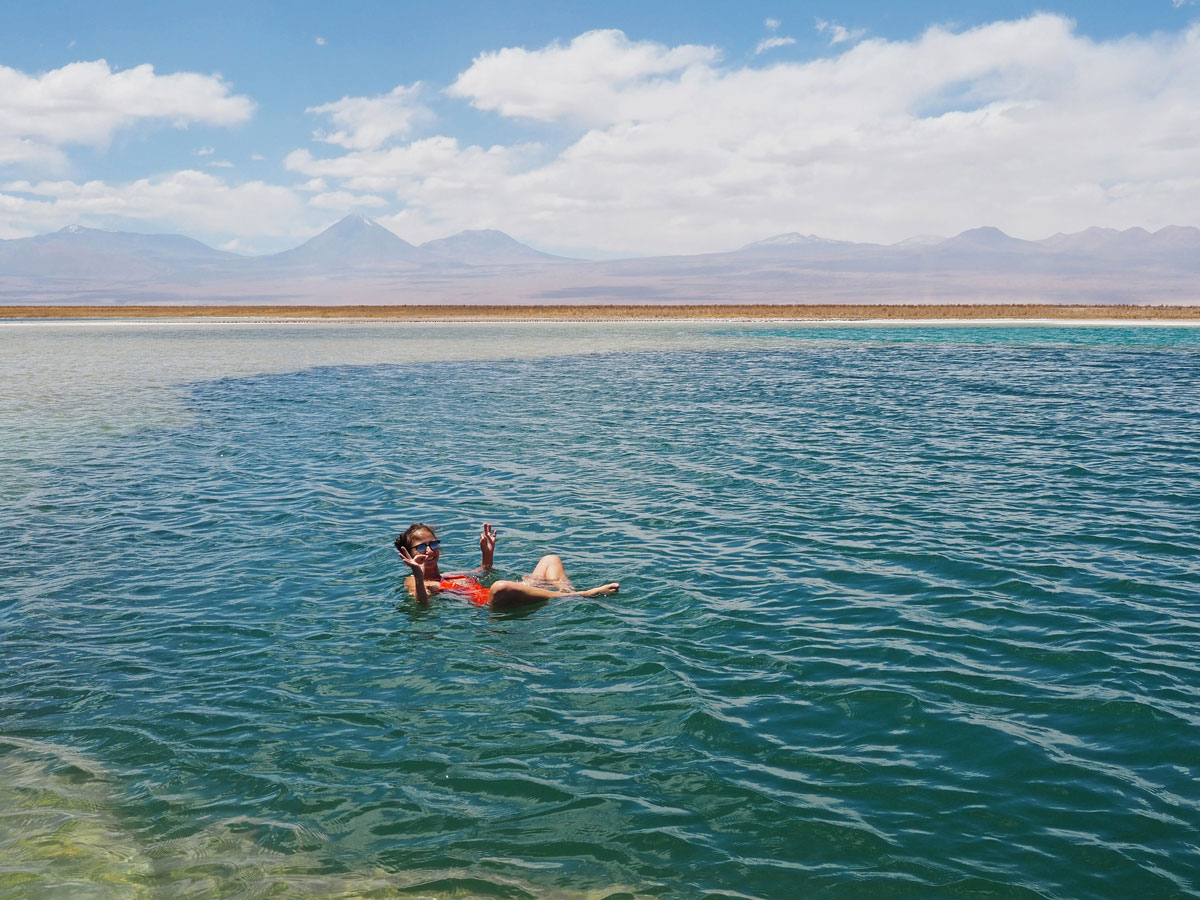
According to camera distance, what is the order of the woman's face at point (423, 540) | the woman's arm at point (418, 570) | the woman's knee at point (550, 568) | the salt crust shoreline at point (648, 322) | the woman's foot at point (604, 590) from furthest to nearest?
the salt crust shoreline at point (648, 322), the woman's knee at point (550, 568), the woman's foot at point (604, 590), the woman's face at point (423, 540), the woman's arm at point (418, 570)

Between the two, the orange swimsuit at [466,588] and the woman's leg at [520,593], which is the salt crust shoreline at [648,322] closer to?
the woman's leg at [520,593]

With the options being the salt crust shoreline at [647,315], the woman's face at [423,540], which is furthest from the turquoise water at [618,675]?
the salt crust shoreline at [647,315]

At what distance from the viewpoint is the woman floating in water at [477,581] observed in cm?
1225

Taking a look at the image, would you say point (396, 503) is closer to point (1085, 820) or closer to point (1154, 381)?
point (1085, 820)

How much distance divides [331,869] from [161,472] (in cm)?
1863

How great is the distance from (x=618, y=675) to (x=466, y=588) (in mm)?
3755

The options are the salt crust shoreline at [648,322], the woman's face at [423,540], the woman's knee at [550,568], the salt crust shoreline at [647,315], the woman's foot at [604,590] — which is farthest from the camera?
the salt crust shoreline at [647,315]

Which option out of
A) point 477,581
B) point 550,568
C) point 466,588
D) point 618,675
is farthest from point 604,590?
point 618,675

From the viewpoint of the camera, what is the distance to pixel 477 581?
1328 cm

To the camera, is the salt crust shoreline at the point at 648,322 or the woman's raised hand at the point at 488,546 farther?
the salt crust shoreline at the point at 648,322

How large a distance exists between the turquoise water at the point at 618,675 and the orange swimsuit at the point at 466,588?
232mm

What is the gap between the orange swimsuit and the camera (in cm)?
1288

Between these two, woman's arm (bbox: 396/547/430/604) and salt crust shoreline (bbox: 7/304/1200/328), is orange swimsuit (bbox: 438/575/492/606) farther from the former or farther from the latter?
salt crust shoreline (bbox: 7/304/1200/328)

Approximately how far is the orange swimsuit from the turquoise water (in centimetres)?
23
